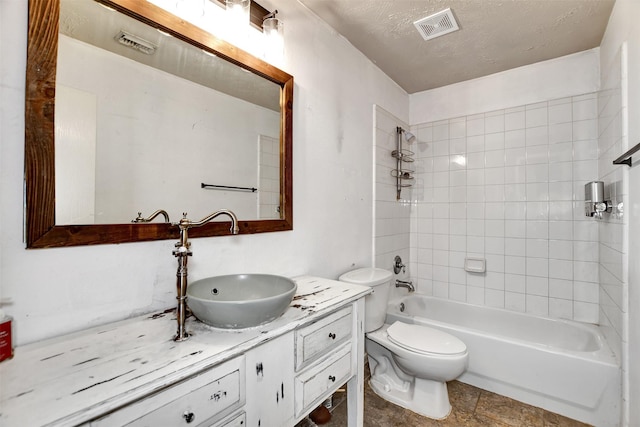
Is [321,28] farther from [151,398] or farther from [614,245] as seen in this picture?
[614,245]

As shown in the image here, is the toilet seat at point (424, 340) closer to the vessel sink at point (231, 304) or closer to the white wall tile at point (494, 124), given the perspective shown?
the vessel sink at point (231, 304)

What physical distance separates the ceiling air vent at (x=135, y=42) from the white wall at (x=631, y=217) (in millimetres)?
2057

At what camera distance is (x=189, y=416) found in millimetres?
702

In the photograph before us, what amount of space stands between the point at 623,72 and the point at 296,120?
173cm

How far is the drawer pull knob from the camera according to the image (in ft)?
2.28

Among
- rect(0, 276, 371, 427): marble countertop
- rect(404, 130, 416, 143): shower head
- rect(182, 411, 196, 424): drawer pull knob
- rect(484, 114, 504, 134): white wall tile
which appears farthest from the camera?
rect(404, 130, 416, 143): shower head

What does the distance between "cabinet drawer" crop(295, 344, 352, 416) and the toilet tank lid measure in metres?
0.54

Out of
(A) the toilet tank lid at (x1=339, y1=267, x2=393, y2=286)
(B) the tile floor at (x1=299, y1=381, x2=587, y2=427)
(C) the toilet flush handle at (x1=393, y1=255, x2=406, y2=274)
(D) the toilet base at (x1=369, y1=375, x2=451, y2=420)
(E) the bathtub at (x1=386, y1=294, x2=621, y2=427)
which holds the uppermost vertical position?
(A) the toilet tank lid at (x1=339, y1=267, x2=393, y2=286)

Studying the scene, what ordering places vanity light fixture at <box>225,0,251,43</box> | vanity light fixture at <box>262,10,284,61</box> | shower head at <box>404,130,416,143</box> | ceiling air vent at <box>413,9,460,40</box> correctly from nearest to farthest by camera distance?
vanity light fixture at <box>225,0,251,43</box>
vanity light fixture at <box>262,10,284,61</box>
ceiling air vent at <box>413,9,460,40</box>
shower head at <box>404,130,416,143</box>

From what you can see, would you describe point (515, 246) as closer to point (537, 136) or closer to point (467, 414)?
point (537, 136)

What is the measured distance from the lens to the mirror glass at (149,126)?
0.88 meters

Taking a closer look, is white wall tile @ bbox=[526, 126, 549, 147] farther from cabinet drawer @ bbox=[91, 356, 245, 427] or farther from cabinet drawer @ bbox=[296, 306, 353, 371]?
cabinet drawer @ bbox=[91, 356, 245, 427]

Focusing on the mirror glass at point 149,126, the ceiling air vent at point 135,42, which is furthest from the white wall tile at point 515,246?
the ceiling air vent at point 135,42

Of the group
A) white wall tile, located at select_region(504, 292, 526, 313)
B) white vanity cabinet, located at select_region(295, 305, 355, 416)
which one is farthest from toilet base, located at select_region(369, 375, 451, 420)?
white wall tile, located at select_region(504, 292, 526, 313)
